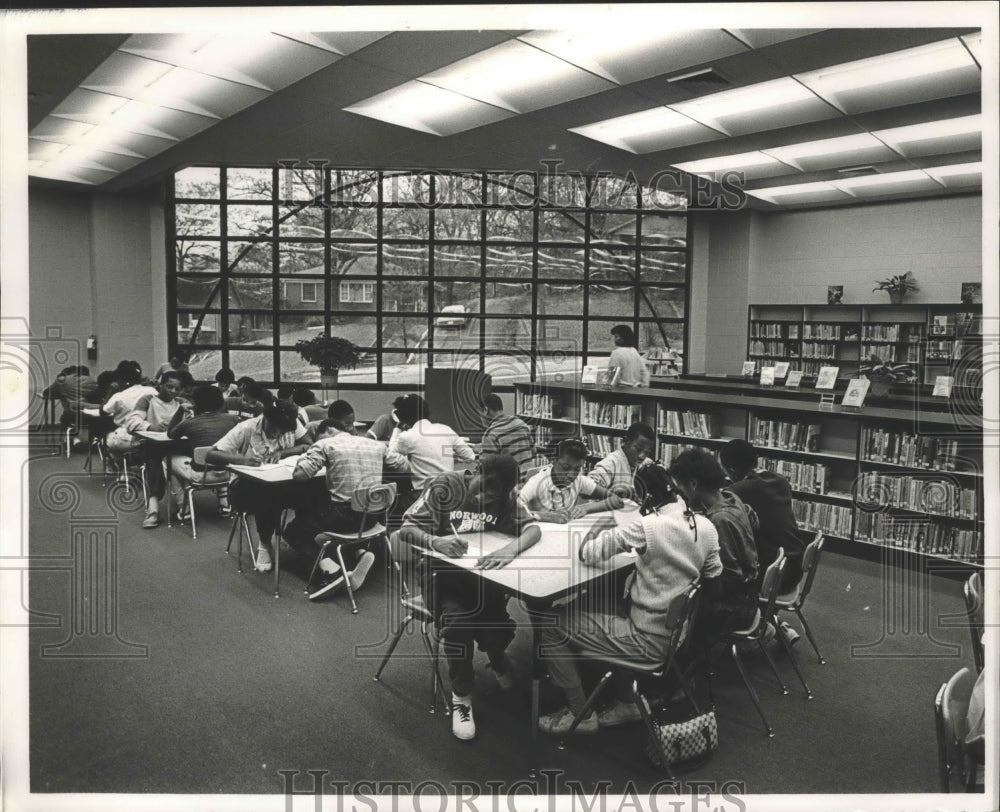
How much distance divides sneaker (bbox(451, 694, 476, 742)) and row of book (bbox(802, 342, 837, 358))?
8384mm

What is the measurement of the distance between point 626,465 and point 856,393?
2.36 meters

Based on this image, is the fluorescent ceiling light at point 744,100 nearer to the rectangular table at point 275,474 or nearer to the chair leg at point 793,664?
the chair leg at point 793,664

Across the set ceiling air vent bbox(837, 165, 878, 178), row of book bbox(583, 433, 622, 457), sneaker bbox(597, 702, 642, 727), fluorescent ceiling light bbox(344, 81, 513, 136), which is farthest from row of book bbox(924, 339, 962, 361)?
sneaker bbox(597, 702, 642, 727)

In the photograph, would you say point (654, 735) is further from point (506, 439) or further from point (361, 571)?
point (506, 439)

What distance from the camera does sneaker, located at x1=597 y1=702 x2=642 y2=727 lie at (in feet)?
9.86

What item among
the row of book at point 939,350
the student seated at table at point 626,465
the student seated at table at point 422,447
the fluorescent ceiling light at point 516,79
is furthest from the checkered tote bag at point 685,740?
the row of book at point 939,350

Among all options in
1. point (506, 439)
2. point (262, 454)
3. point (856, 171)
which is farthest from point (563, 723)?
point (856, 171)

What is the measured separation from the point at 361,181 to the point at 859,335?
6.98m

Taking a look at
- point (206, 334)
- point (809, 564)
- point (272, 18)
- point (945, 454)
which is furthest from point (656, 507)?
point (206, 334)

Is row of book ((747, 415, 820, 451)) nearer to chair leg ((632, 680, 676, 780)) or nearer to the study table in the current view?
the study table

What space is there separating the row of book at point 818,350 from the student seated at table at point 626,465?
6.41 m

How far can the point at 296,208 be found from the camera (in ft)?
32.9

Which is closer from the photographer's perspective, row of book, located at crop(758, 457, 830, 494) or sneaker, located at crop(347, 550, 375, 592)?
sneaker, located at crop(347, 550, 375, 592)

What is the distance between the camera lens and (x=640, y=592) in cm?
280
